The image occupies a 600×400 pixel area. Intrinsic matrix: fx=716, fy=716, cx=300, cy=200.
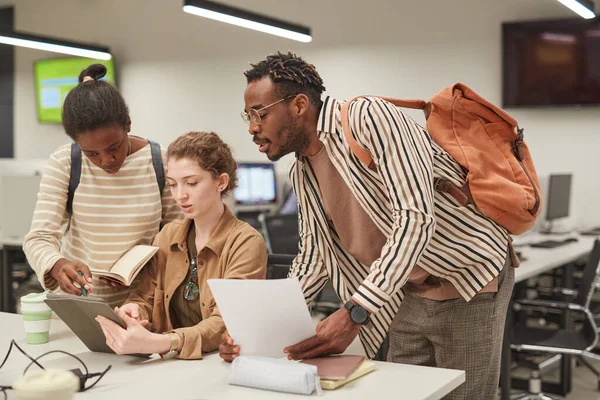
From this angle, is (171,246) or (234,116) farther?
(234,116)

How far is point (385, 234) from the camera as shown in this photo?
64.7 inches

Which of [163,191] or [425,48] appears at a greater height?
[425,48]

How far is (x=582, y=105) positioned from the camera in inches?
Result: 237

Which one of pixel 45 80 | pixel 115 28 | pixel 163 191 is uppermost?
pixel 115 28

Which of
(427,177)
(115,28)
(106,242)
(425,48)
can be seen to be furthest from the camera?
(115,28)

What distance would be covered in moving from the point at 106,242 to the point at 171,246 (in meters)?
0.25

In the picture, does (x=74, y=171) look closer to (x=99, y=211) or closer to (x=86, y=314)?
(x=99, y=211)

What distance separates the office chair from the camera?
134 inches

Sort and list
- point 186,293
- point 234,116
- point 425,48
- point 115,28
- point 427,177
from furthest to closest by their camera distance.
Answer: point 115,28 < point 234,116 < point 425,48 < point 186,293 < point 427,177

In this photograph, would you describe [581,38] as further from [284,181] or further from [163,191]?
[163,191]

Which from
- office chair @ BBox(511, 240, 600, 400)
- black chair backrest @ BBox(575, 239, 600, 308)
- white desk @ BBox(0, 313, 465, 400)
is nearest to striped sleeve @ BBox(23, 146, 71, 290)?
white desk @ BBox(0, 313, 465, 400)

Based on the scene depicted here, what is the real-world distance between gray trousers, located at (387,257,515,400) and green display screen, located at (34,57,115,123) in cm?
786

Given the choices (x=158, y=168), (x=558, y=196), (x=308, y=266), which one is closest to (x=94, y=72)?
(x=158, y=168)

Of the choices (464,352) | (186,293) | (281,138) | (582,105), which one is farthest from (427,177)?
(582,105)
